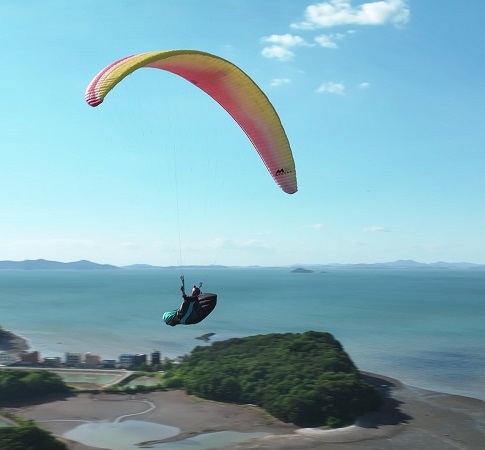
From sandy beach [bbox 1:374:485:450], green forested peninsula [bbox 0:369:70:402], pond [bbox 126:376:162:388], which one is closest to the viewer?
sandy beach [bbox 1:374:485:450]

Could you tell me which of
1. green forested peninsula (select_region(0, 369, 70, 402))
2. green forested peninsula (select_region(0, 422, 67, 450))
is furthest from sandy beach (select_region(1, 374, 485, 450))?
green forested peninsula (select_region(0, 422, 67, 450))

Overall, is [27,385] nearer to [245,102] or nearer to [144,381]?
[144,381]

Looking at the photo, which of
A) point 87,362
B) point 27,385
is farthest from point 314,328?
point 27,385

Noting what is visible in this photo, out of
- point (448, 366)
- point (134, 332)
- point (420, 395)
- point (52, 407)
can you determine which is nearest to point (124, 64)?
point (52, 407)

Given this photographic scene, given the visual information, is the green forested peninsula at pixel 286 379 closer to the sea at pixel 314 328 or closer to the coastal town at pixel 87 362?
the coastal town at pixel 87 362

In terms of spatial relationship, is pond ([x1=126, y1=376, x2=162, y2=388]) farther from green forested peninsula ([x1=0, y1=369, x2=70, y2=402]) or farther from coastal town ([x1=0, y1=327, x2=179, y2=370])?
green forested peninsula ([x1=0, y1=369, x2=70, y2=402])

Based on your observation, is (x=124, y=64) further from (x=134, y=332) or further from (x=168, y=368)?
(x=134, y=332)

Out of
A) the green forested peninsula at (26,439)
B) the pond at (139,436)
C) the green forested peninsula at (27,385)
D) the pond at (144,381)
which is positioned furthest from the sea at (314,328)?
the green forested peninsula at (26,439)
